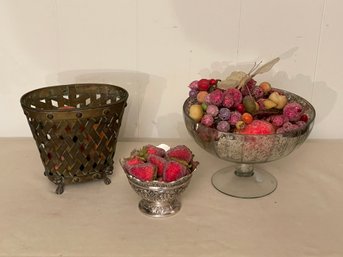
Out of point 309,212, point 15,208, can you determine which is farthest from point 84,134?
point 309,212

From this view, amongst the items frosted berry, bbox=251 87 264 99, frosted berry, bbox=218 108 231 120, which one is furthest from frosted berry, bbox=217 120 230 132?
frosted berry, bbox=251 87 264 99

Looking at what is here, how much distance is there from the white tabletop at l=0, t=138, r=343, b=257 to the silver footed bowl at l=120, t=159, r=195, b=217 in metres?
0.01

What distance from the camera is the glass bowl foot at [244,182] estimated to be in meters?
0.89

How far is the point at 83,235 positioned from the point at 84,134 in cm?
19

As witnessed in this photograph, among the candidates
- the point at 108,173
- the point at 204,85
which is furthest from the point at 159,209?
the point at 204,85

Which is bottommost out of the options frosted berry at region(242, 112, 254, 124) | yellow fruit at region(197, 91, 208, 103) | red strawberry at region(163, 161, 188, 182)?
red strawberry at region(163, 161, 188, 182)

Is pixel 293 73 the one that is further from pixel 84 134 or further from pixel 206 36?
pixel 84 134

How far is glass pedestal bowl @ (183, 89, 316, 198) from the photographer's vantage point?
79 centimetres

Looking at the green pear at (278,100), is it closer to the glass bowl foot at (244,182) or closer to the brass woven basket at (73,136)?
the glass bowl foot at (244,182)

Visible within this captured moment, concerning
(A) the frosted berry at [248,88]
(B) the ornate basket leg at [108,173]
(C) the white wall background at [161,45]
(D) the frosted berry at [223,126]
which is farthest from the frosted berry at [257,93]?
(B) the ornate basket leg at [108,173]

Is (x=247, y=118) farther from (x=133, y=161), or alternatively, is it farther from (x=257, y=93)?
(x=133, y=161)

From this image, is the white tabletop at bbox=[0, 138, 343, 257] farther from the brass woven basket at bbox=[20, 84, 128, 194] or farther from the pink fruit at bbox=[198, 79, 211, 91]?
the pink fruit at bbox=[198, 79, 211, 91]

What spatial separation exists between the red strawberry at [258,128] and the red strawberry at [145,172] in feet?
0.58

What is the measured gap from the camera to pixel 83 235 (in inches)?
29.5
